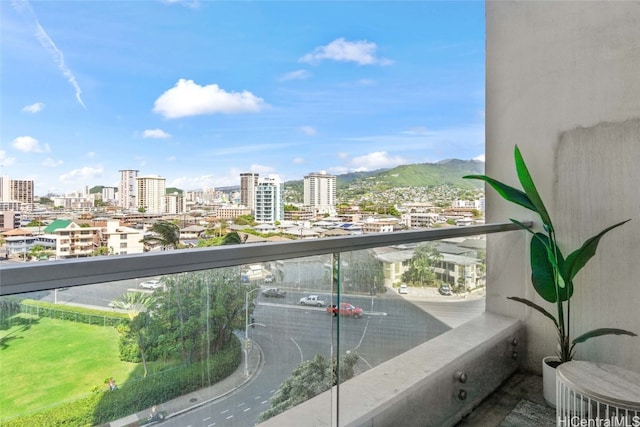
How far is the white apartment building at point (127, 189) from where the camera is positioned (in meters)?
2.87

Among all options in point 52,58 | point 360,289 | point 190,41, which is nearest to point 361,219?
point 360,289

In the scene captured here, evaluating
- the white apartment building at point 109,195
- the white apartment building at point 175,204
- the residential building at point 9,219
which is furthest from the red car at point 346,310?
the white apartment building at point 109,195

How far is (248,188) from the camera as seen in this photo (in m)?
3.29

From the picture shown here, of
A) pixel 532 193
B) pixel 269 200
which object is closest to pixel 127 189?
pixel 269 200

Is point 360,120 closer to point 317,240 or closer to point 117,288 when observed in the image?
point 317,240

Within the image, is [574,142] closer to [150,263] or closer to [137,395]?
[150,263]

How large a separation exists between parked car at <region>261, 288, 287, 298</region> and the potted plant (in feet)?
4.86

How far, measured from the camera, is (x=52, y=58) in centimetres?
337

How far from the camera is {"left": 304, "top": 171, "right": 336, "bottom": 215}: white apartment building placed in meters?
2.76

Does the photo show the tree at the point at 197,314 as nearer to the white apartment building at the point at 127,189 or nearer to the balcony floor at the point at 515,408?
the balcony floor at the point at 515,408

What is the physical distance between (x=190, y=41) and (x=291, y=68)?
111cm

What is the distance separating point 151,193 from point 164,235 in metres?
1.33

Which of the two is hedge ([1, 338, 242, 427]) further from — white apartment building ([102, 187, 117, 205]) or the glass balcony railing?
white apartment building ([102, 187, 117, 205])

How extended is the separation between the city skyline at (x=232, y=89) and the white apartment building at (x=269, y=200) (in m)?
0.18
